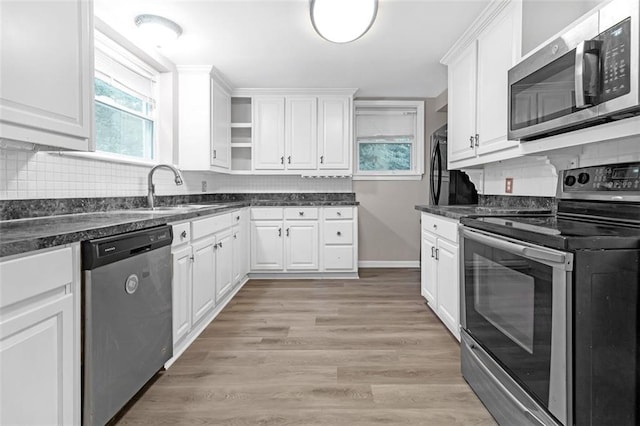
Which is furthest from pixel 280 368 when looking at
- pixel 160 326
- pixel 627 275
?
pixel 627 275

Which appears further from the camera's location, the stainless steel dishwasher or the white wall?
the white wall

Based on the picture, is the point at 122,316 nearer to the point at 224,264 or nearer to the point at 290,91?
the point at 224,264

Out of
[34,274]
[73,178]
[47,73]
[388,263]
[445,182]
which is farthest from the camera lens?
[388,263]

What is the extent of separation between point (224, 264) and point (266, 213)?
1151mm

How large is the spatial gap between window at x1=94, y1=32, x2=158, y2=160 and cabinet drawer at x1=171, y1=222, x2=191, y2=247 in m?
0.90

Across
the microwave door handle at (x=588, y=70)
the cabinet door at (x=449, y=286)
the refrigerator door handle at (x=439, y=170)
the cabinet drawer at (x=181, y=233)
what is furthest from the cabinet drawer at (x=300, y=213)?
the microwave door handle at (x=588, y=70)

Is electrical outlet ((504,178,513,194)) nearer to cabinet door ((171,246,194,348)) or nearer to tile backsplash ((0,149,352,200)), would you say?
cabinet door ((171,246,194,348))

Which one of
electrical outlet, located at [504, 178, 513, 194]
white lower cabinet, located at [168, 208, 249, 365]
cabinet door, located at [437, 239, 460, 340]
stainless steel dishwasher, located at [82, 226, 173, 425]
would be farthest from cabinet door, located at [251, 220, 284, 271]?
electrical outlet, located at [504, 178, 513, 194]

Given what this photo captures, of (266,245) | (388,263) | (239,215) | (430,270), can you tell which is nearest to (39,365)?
(430,270)

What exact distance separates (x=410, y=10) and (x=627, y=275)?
2.13m

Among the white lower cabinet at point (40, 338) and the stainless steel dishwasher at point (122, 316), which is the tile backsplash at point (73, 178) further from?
the white lower cabinet at point (40, 338)

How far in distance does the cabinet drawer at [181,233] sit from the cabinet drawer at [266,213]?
6.11 ft

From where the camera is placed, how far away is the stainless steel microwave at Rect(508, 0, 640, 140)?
1.26 meters

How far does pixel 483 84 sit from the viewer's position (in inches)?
101
